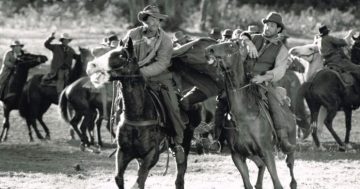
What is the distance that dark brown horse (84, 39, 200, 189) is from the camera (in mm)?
10887

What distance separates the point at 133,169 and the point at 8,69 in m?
7.77

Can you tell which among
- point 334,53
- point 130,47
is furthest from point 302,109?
point 130,47

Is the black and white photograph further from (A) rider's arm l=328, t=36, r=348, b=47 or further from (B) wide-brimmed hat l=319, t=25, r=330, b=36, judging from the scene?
(B) wide-brimmed hat l=319, t=25, r=330, b=36

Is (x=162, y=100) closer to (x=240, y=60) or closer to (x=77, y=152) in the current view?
(x=240, y=60)

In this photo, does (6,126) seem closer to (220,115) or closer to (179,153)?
(179,153)

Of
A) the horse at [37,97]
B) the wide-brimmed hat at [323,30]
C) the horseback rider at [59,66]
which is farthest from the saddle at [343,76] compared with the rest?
the horseback rider at [59,66]

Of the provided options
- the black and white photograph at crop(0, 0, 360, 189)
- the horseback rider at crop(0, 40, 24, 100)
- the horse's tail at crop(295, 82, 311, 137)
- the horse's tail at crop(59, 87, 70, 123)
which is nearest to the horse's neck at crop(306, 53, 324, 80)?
the black and white photograph at crop(0, 0, 360, 189)

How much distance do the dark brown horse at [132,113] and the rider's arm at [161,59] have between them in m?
0.35

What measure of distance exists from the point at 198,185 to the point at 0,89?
1077 centimetres

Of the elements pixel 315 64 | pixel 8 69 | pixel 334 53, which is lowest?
pixel 8 69

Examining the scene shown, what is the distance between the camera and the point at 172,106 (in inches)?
480

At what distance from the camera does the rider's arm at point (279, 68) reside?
39.9 feet

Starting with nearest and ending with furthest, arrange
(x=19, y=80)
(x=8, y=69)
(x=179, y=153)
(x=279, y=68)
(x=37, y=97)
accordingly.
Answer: (x=279, y=68) → (x=179, y=153) → (x=19, y=80) → (x=8, y=69) → (x=37, y=97)

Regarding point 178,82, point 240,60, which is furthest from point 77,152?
point 240,60
